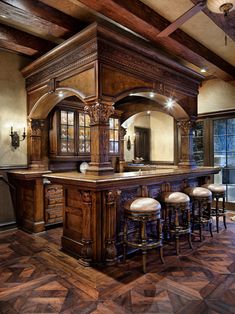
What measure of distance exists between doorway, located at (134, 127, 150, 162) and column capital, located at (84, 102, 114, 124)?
16.3 ft

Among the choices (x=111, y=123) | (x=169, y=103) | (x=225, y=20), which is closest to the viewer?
(x=225, y=20)

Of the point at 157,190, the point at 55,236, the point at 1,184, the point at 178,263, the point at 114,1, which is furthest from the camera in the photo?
the point at 1,184

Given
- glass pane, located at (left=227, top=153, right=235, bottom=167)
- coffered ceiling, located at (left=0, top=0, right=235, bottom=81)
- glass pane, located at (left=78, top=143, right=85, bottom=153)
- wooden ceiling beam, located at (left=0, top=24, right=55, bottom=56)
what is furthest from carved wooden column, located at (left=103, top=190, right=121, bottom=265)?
glass pane, located at (left=227, top=153, right=235, bottom=167)

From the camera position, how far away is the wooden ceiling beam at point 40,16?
2860 millimetres

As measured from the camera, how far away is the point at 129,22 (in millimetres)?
3002

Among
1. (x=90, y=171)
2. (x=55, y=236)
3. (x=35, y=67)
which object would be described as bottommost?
(x=55, y=236)

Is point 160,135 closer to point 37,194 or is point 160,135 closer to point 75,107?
point 75,107

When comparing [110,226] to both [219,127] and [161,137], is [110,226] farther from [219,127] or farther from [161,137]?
[161,137]

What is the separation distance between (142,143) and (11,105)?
479cm

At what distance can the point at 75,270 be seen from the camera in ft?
8.90

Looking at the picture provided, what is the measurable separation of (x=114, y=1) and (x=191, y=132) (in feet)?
9.52

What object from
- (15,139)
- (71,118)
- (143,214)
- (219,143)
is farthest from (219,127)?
(15,139)

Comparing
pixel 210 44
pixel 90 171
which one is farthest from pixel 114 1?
pixel 210 44

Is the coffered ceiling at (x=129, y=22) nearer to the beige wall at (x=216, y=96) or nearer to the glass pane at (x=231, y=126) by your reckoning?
the beige wall at (x=216, y=96)
